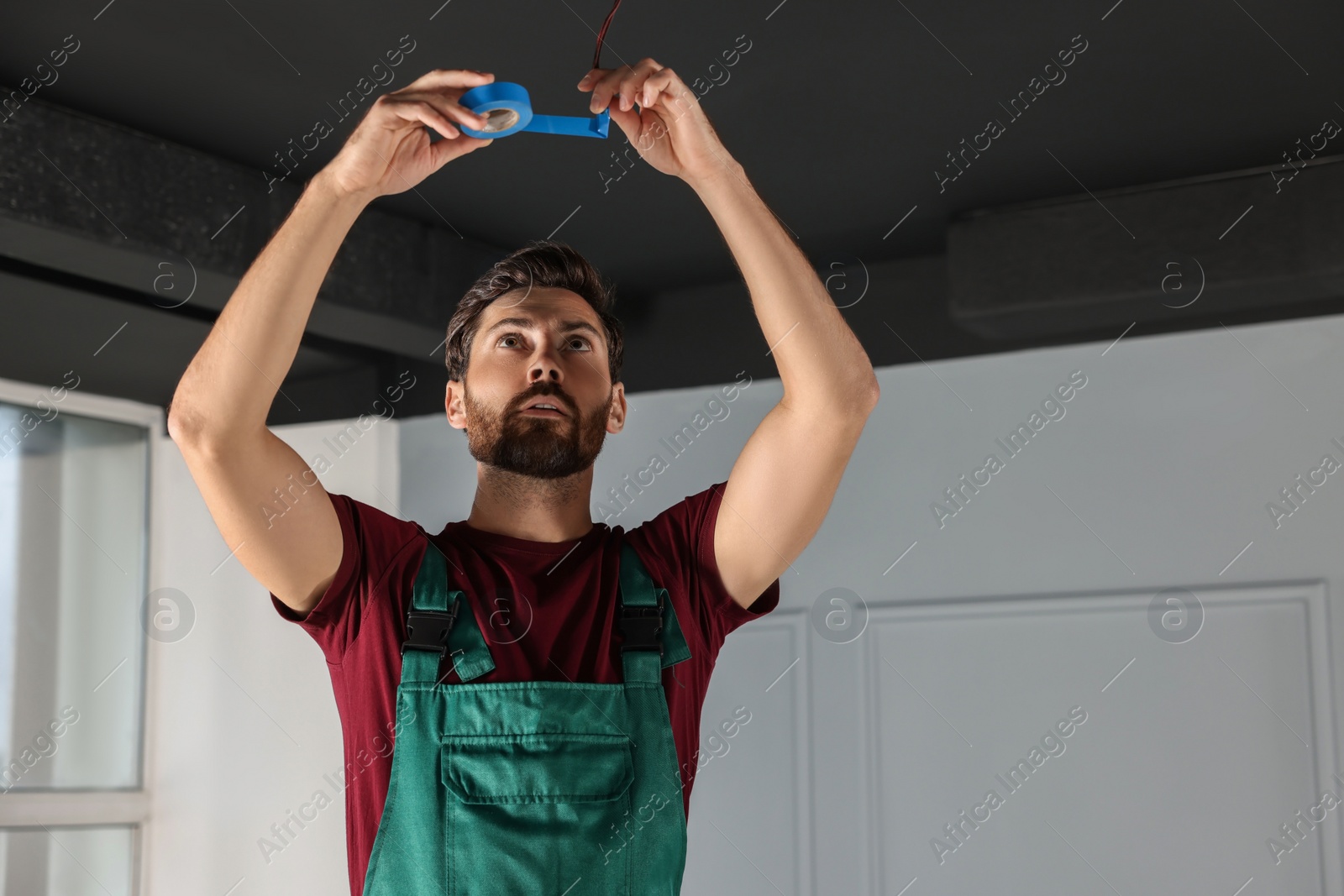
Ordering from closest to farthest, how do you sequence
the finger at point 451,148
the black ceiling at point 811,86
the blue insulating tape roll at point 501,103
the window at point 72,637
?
the blue insulating tape roll at point 501,103 < the finger at point 451,148 < the black ceiling at point 811,86 < the window at point 72,637

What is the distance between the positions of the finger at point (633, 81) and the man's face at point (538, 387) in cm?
36

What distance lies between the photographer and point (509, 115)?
3.76 ft

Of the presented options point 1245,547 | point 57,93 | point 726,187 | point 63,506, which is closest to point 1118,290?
point 1245,547

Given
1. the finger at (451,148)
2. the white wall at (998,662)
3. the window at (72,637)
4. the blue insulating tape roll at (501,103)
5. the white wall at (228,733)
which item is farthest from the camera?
the white wall at (228,733)

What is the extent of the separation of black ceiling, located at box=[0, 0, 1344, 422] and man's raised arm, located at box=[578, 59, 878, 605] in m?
0.72

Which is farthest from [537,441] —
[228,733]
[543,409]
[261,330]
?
[228,733]

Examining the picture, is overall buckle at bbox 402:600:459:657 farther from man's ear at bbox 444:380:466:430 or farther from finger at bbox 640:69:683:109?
finger at bbox 640:69:683:109

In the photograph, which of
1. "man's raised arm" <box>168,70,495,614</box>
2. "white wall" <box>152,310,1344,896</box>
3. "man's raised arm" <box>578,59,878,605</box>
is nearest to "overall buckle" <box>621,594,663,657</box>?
"man's raised arm" <box>578,59,878,605</box>

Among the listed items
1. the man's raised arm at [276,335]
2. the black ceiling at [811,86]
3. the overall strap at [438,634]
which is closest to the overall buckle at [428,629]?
the overall strap at [438,634]

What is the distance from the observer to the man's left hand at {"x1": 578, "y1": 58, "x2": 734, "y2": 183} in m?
1.19

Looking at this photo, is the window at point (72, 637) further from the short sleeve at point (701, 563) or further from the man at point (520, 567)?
the short sleeve at point (701, 563)

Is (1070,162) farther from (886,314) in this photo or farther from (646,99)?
(646,99)

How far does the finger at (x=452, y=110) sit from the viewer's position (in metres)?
1.13

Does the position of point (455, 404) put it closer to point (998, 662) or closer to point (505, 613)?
point (505, 613)
